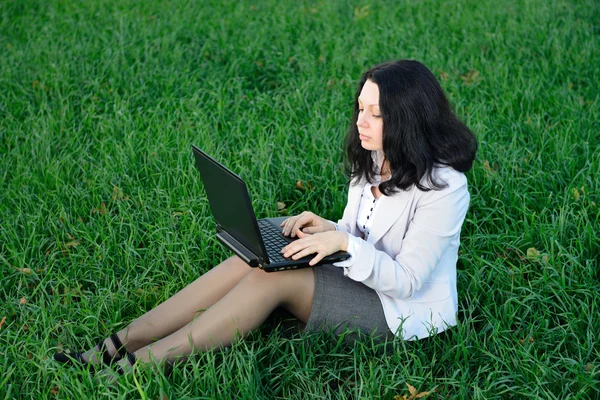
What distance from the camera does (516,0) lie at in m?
6.36

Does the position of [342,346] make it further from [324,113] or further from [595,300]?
[324,113]

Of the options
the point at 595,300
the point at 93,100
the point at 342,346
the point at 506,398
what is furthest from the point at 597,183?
the point at 93,100

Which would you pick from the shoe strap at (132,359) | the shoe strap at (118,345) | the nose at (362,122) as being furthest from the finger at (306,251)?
the shoe strap at (118,345)

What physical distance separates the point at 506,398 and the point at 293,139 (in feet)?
7.31

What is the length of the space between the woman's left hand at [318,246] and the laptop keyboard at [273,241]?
4cm

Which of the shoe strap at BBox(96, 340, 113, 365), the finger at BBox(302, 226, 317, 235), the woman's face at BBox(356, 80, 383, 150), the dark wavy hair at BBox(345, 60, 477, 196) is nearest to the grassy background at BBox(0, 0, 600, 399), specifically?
the shoe strap at BBox(96, 340, 113, 365)

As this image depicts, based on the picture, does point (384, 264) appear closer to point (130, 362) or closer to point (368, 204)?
point (368, 204)

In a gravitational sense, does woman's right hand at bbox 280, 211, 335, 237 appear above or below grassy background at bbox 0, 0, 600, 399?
above

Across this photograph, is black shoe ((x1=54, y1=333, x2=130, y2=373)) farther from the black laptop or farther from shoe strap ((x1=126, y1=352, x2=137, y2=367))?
the black laptop

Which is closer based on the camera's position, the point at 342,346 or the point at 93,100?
the point at 342,346

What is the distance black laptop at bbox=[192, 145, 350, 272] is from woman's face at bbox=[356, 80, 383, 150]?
17.4 inches

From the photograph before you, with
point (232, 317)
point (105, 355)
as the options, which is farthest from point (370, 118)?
point (105, 355)

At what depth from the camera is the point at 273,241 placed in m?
2.73

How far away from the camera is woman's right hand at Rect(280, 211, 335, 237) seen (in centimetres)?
281
